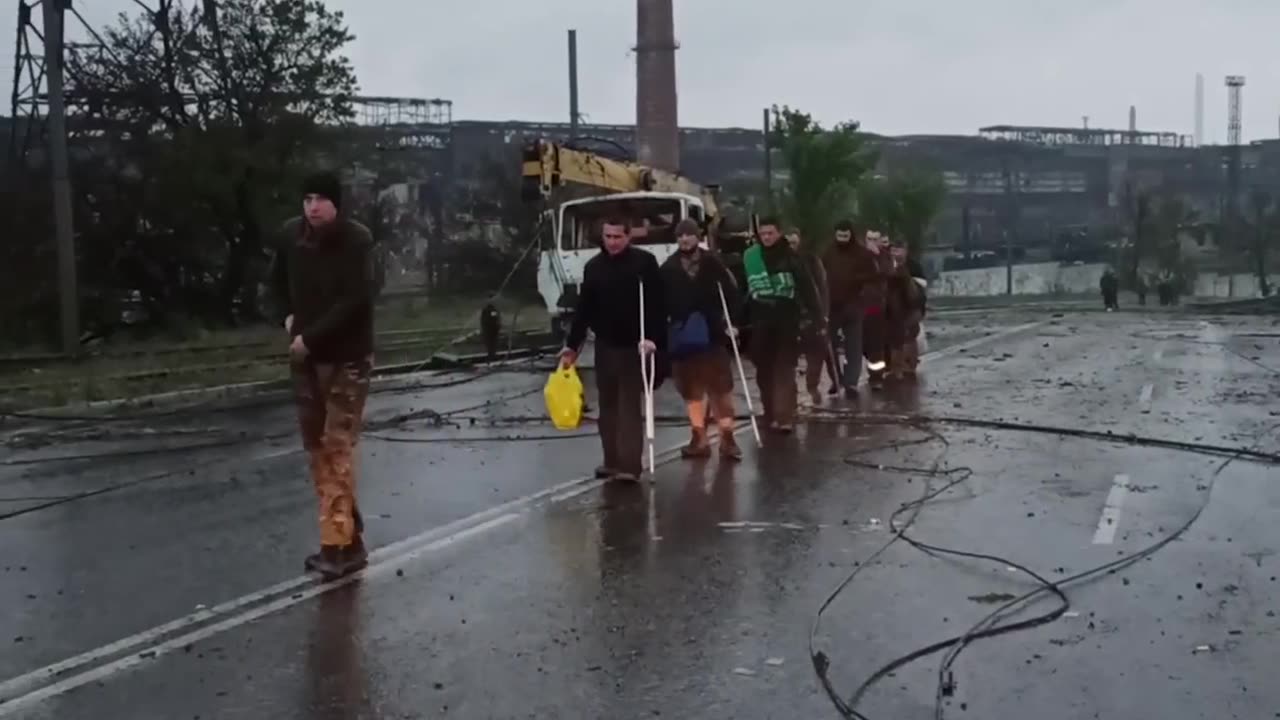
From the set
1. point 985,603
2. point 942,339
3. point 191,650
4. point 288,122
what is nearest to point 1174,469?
point 985,603

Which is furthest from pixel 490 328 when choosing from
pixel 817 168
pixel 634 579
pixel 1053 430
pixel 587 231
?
pixel 817 168

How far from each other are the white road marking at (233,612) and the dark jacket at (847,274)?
700 centimetres

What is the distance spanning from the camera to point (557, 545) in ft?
27.3

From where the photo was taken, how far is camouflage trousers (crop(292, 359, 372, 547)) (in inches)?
306

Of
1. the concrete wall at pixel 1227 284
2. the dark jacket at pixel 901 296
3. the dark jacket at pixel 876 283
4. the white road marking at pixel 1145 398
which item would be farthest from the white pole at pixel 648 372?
the concrete wall at pixel 1227 284

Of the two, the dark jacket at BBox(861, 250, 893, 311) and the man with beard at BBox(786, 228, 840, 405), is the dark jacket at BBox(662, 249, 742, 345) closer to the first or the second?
the man with beard at BBox(786, 228, 840, 405)

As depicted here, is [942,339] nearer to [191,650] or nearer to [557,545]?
[557,545]

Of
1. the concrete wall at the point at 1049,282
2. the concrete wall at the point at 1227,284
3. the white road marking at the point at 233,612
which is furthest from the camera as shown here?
the concrete wall at the point at 1049,282

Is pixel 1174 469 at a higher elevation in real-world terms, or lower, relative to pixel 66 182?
lower

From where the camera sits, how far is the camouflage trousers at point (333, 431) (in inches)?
306

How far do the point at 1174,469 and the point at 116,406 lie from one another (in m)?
11.8

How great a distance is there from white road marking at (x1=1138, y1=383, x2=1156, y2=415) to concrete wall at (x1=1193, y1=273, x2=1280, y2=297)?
61.7 m

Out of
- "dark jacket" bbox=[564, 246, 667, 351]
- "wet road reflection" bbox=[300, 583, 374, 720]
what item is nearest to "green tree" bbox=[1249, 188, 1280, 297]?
"dark jacket" bbox=[564, 246, 667, 351]

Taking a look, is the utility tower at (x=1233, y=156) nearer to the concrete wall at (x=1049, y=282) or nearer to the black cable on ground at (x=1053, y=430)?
the concrete wall at (x=1049, y=282)
